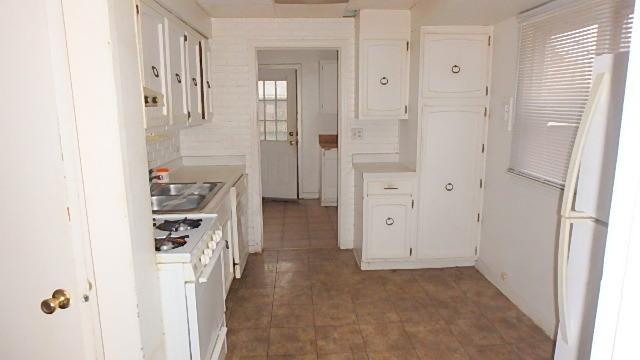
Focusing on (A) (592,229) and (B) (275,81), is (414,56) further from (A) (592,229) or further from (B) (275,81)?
(B) (275,81)

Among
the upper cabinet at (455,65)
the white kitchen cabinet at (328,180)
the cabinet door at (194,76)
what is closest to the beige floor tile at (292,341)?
the cabinet door at (194,76)

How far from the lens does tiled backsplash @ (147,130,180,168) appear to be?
3344 millimetres

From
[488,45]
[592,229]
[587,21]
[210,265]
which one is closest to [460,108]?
[488,45]

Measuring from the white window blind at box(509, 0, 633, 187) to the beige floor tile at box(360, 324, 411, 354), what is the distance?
1347 mm

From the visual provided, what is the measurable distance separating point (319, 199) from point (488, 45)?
357cm

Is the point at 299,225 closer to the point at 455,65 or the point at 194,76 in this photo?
the point at 194,76

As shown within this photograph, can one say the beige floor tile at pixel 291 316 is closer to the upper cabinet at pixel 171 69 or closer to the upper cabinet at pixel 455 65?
the upper cabinet at pixel 171 69

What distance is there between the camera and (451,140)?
12.0 ft

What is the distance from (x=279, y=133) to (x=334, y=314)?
3.82 metres

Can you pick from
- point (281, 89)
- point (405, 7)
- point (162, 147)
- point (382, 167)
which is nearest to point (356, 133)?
point (382, 167)

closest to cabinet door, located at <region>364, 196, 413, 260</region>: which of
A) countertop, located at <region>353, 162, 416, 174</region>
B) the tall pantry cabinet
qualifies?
the tall pantry cabinet

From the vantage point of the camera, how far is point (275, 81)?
247 inches

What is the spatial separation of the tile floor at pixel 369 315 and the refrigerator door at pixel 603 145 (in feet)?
4.52

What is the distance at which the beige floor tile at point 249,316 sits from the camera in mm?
2938
